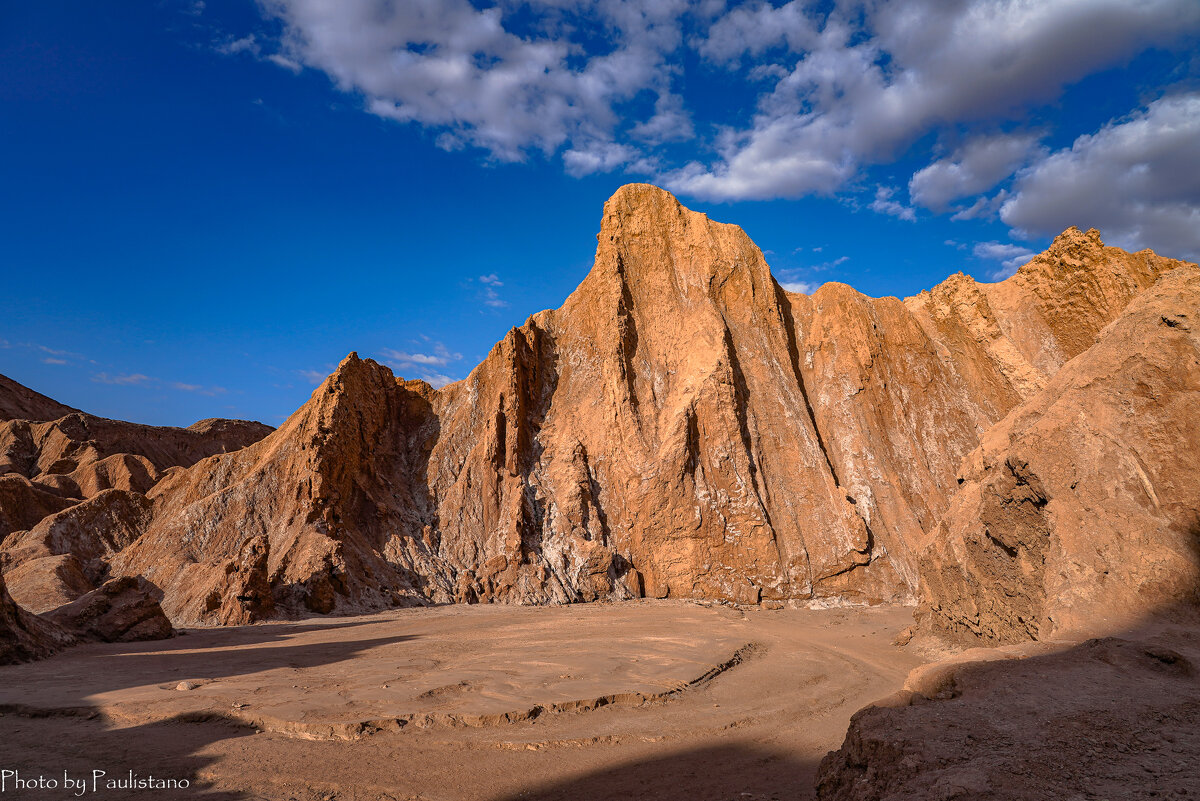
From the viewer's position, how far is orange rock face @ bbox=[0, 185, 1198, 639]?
923 inches

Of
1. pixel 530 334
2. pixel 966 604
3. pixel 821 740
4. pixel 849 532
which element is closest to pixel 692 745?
pixel 821 740

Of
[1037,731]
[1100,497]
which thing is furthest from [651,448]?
[1037,731]

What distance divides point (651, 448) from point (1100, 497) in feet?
62.1

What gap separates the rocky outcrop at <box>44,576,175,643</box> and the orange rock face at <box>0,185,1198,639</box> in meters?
3.48

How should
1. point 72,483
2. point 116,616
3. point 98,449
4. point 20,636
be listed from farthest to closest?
point 98,449, point 72,483, point 116,616, point 20,636

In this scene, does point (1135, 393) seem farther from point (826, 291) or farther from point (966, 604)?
point (826, 291)

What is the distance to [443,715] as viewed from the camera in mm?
7945

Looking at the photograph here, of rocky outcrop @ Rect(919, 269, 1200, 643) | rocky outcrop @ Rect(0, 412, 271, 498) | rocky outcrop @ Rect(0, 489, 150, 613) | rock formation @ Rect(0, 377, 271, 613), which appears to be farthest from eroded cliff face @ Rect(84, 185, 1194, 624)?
rocky outcrop @ Rect(919, 269, 1200, 643)

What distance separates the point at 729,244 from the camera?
107ft

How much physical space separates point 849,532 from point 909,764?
22.2 meters

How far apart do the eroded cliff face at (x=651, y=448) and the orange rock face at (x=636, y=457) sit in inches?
4.1

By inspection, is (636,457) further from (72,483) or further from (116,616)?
(72,483)

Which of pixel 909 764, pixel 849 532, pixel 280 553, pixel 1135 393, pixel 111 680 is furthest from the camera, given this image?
pixel 849 532

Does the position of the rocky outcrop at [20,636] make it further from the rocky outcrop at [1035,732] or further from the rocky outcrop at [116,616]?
the rocky outcrop at [1035,732]
